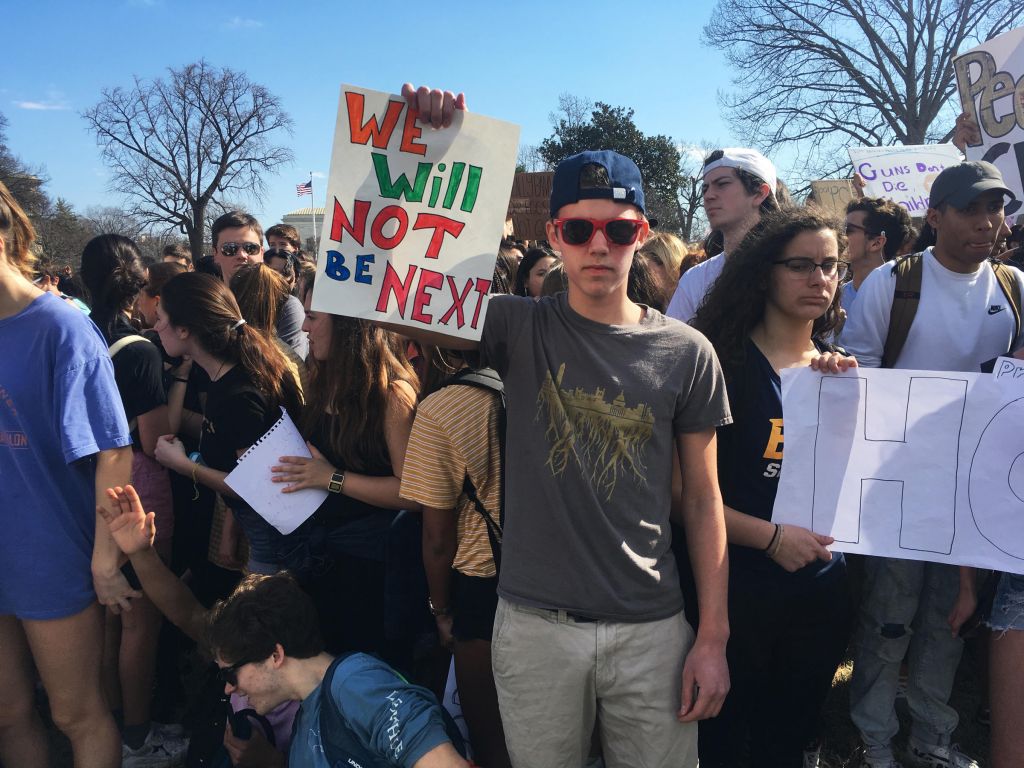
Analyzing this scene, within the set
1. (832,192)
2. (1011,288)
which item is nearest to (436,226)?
(1011,288)

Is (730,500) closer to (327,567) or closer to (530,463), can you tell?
(530,463)

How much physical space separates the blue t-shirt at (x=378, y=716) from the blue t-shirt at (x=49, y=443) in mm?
893

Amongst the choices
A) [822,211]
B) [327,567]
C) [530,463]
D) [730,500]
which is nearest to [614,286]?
[530,463]

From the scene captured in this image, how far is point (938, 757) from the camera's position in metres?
2.71

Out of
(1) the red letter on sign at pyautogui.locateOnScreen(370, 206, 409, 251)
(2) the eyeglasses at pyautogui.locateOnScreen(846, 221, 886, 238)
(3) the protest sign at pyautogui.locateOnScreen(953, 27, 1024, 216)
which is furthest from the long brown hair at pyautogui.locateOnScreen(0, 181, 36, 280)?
(3) the protest sign at pyautogui.locateOnScreen(953, 27, 1024, 216)

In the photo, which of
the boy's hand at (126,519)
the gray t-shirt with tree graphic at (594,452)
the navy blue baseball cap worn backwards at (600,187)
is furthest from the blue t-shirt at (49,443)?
the navy blue baseball cap worn backwards at (600,187)

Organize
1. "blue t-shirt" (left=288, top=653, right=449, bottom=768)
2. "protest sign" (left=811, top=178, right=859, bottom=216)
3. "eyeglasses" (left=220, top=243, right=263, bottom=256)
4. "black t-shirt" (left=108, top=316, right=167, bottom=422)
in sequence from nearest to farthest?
"blue t-shirt" (left=288, top=653, right=449, bottom=768)
"black t-shirt" (left=108, top=316, right=167, bottom=422)
"eyeglasses" (left=220, top=243, right=263, bottom=256)
"protest sign" (left=811, top=178, right=859, bottom=216)

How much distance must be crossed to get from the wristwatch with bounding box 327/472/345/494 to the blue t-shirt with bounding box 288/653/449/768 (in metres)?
0.66

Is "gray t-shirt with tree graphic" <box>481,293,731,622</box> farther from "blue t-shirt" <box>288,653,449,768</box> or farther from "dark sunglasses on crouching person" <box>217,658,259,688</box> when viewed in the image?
"dark sunglasses on crouching person" <box>217,658,259,688</box>

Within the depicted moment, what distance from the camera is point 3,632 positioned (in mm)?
2297

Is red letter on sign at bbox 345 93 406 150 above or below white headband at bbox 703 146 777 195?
below

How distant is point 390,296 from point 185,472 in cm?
168

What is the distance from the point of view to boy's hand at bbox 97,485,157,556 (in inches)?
88.4

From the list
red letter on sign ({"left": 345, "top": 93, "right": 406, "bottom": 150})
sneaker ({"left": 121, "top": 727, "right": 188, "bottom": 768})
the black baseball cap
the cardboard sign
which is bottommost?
sneaker ({"left": 121, "top": 727, "right": 188, "bottom": 768})
